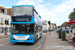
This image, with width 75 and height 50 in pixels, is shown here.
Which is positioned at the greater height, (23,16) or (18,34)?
(23,16)

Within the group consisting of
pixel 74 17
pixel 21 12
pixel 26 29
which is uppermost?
pixel 74 17

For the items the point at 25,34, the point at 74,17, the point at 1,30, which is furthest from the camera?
the point at 74,17

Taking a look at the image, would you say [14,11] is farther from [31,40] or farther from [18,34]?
[31,40]

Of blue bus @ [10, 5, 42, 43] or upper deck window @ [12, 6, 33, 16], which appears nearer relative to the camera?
blue bus @ [10, 5, 42, 43]

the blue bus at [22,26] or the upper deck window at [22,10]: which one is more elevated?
the upper deck window at [22,10]

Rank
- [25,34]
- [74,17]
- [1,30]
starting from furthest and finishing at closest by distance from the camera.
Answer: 1. [74,17]
2. [1,30]
3. [25,34]

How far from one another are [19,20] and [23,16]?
60cm

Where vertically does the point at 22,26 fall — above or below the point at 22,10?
below

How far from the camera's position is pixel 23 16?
1180cm

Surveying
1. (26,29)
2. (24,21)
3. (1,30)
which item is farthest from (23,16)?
(1,30)

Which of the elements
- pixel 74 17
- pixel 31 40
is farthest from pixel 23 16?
pixel 74 17

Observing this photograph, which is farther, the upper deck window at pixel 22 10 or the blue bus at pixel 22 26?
the upper deck window at pixel 22 10

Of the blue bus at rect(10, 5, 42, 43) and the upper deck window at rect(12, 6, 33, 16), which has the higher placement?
the upper deck window at rect(12, 6, 33, 16)

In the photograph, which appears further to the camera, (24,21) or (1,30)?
(1,30)
